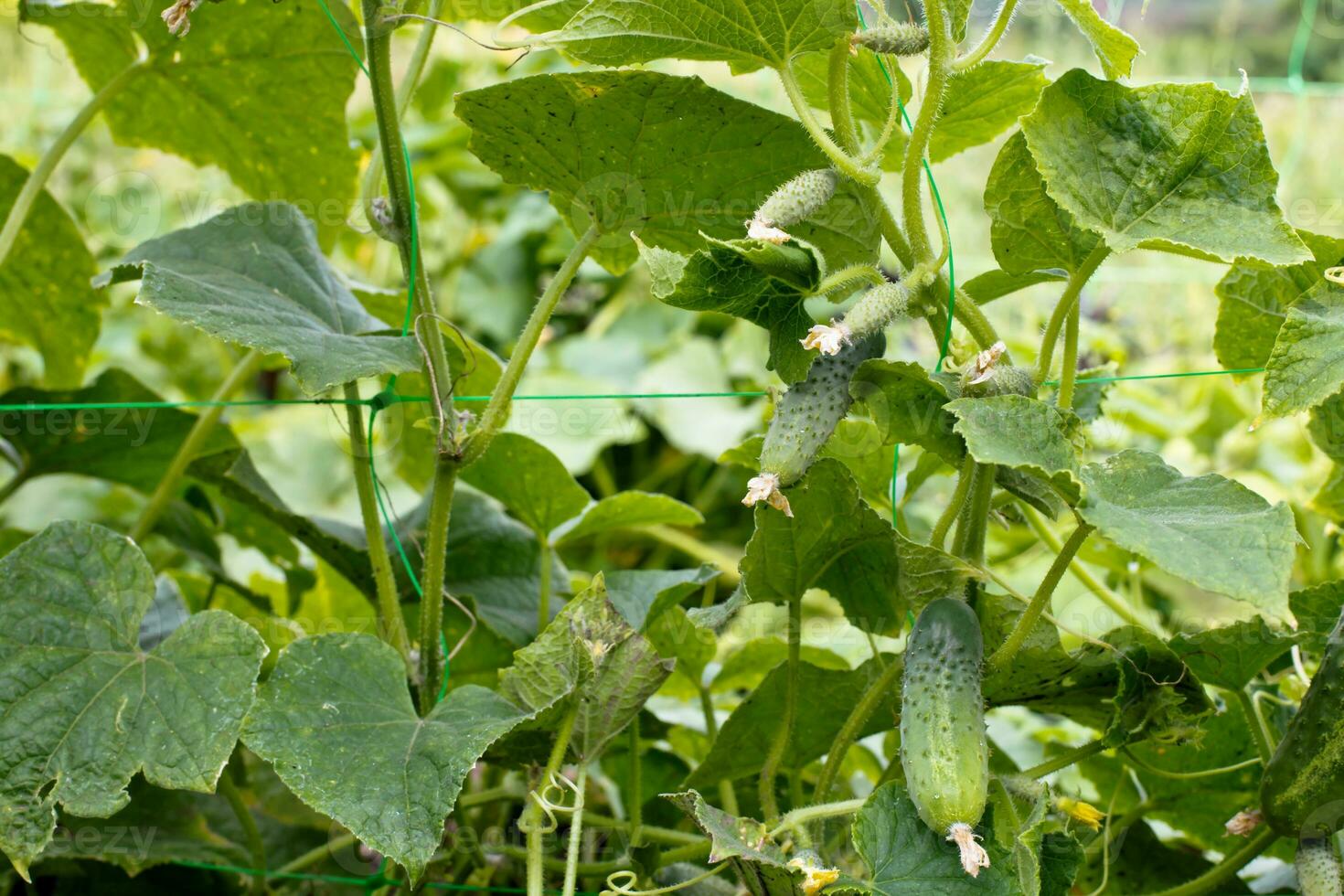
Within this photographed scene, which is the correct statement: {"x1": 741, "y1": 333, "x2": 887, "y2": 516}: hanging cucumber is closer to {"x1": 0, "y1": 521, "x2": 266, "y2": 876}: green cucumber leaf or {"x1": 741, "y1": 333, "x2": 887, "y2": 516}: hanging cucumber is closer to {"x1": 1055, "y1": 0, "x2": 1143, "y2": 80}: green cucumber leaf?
{"x1": 1055, "y1": 0, "x2": 1143, "y2": 80}: green cucumber leaf

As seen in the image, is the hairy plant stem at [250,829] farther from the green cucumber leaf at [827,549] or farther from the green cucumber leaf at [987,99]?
the green cucumber leaf at [987,99]

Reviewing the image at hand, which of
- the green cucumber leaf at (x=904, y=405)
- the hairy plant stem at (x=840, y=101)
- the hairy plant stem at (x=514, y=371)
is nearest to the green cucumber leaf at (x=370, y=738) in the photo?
the hairy plant stem at (x=514, y=371)

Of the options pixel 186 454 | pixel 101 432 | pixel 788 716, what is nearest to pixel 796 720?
pixel 788 716

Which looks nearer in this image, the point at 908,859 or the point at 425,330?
the point at 908,859

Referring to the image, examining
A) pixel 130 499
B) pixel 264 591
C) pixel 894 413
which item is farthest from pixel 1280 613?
pixel 130 499

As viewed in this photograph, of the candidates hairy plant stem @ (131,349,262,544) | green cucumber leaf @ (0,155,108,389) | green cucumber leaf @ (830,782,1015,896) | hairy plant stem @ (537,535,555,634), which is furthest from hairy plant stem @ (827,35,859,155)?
green cucumber leaf @ (0,155,108,389)

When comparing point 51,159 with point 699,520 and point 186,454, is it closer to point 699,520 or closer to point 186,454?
point 186,454
